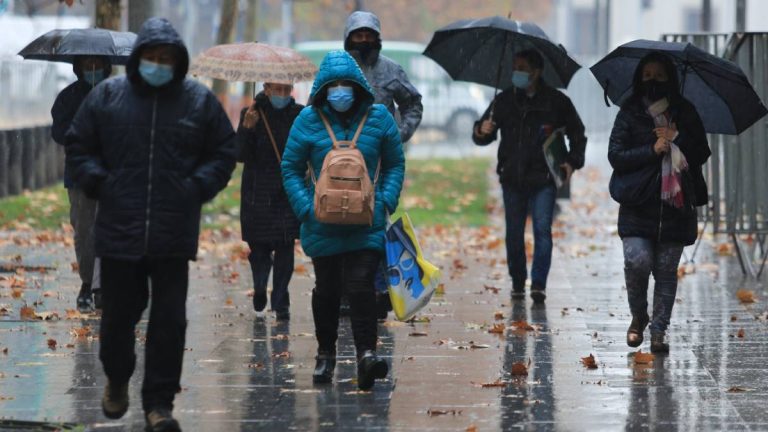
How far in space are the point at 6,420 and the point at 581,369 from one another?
3.20 meters

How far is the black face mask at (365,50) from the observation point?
10.5 meters

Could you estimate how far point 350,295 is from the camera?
8094 millimetres

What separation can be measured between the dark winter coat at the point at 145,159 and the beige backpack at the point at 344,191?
97 centimetres

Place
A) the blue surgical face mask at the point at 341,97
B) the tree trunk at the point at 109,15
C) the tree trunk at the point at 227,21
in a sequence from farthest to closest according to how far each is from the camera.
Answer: the tree trunk at the point at 227,21, the tree trunk at the point at 109,15, the blue surgical face mask at the point at 341,97

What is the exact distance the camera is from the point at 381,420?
23.9ft

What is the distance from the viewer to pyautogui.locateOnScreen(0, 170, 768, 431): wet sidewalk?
738 cm

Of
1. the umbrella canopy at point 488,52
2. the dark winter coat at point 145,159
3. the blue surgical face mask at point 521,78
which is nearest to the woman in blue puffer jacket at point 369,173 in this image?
the dark winter coat at point 145,159

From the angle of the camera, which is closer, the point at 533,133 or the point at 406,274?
the point at 406,274

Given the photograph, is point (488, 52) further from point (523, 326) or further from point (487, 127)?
point (523, 326)

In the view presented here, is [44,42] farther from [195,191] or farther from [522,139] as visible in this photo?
[195,191]

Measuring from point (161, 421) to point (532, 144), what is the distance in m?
5.40

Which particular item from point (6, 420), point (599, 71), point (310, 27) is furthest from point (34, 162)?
point (310, 27)

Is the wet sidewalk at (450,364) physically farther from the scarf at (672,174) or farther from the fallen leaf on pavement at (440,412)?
the scarf at (672,174)

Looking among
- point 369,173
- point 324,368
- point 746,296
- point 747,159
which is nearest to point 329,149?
point 369,173
